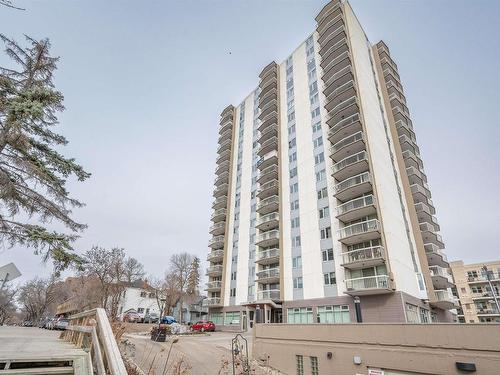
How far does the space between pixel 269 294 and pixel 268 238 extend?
733 centimetres

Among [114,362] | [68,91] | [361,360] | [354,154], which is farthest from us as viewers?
[354,154]

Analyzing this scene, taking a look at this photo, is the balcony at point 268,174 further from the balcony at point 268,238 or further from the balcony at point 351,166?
the balcony at point 351,166

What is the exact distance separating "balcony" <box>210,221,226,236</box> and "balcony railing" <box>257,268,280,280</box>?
1411 centimetres

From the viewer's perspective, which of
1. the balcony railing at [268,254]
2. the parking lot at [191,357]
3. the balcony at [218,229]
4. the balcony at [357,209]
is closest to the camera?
the parking lot at [191,357]

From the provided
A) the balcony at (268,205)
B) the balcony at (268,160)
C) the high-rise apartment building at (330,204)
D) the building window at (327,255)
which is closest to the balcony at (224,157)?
the high-rise apartment building at (330,204)

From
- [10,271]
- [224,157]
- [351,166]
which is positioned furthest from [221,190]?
[10,271]

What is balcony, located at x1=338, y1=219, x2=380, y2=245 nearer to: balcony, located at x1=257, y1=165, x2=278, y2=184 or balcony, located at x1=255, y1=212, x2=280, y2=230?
balcony, located at x1=255, y1=212, x2=280, y2=230

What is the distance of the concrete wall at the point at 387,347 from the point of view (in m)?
13.4

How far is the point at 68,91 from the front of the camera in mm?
15633

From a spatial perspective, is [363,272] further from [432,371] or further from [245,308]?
[245,308]

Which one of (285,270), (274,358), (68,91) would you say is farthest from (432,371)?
(68,91)

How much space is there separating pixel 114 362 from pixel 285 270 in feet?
109

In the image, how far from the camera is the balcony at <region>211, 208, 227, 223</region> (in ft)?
169

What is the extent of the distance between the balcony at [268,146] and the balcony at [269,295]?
21.1 meters
